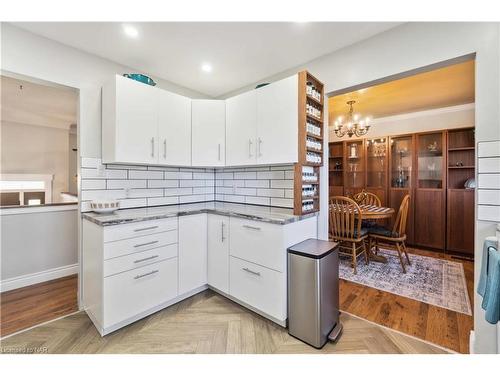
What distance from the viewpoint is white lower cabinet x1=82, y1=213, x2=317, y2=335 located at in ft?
5.57

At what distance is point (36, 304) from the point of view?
212 cm

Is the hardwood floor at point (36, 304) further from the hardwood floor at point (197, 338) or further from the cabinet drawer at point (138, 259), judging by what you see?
the cabinet drawer at point (138, 259)

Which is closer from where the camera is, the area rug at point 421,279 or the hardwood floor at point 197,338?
the hardwood floor at point 197,338

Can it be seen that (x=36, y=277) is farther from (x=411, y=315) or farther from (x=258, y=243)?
(x=411, y=315)

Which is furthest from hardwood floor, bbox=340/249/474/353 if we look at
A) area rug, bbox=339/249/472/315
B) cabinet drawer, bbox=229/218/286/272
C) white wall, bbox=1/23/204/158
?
white wall, bbox=1/23/204/158

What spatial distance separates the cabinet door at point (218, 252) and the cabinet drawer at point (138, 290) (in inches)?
14.4

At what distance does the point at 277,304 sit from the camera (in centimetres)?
174

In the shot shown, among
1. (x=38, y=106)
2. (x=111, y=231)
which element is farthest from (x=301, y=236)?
(x=38, y=106)

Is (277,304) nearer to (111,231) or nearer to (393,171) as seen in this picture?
(111,231)

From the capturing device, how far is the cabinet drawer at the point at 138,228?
166 cm

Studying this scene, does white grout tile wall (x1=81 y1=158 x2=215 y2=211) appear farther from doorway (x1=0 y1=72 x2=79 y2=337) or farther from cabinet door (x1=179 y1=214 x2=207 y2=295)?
doorway (x1=0 y1=72 x2=79 y2=337)

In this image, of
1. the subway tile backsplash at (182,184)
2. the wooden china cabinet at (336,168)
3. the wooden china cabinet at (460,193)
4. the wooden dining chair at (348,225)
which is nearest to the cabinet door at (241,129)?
the subway tile backsplash at (182,184)

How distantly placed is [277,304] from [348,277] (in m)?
1.40
